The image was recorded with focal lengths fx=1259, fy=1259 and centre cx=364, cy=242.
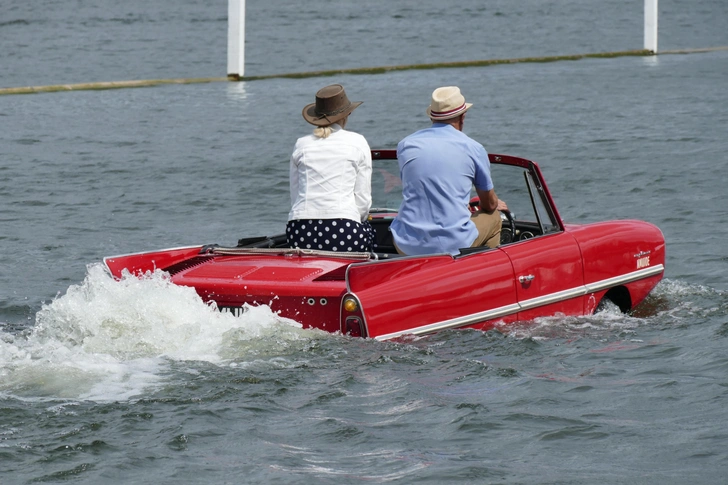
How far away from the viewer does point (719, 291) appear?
9.78m

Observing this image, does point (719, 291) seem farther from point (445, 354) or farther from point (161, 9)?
point (161, 9)

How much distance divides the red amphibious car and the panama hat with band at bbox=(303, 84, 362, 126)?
2.82 ft

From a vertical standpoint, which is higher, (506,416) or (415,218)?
(415,218)

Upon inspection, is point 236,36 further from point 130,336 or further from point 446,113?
point 130,336

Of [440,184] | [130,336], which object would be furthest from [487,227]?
[130,336]

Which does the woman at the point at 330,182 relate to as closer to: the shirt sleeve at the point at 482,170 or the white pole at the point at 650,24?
the shirt sleeve at the point at 482,170

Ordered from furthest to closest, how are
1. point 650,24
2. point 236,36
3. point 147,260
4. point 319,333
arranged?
point 650,24 < point 236,36 < point 147,260 < point 319,333

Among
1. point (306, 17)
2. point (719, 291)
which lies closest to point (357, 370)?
point (719, 291)

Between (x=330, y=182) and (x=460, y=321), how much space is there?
123 cm

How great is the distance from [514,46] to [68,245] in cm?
2453

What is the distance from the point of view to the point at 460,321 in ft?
24.6

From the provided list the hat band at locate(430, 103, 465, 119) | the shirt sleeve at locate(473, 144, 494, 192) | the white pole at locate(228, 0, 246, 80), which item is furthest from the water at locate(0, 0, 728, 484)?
the hat band at locate(430, 103, 465, 119)

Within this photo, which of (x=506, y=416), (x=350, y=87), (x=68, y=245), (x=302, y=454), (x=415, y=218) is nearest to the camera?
(x=302, y=454)

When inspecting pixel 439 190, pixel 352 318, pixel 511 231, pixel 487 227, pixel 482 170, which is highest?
pixel 482 170
